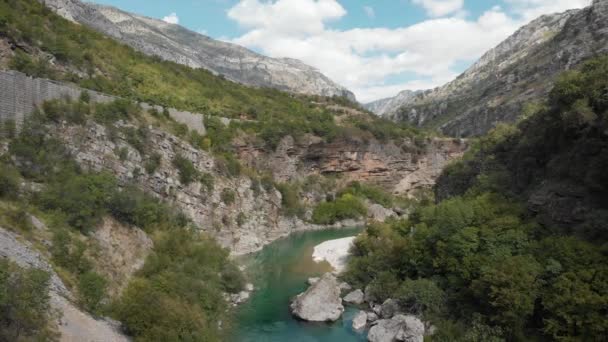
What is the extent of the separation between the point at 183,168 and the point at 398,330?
2111 cm

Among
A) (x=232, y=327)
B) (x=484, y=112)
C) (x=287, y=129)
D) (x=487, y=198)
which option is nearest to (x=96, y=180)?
(x=232, y=327)

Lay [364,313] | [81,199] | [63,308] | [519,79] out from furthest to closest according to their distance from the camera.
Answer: [519,79] < [364,313] < [81,199] < [63,308]

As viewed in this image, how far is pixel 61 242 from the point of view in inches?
695

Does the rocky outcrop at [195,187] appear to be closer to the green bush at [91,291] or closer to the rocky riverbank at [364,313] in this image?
the green bush at [91,291]

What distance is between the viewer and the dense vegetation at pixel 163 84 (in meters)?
34.0

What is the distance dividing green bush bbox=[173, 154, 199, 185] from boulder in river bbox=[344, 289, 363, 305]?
15741 mm

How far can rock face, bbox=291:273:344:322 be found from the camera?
23156 millimetres

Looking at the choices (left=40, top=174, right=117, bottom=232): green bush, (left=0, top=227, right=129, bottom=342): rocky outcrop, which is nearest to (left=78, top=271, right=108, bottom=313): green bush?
(left=0, top=227, right=129, bottom=342): rocky outcrop

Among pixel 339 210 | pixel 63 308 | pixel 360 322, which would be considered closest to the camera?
pixel 63 308

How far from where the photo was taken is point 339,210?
183 ft

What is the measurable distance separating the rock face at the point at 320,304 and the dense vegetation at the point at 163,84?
22.5 metres

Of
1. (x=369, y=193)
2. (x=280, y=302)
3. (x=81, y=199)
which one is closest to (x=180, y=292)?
(x=81, y=199)

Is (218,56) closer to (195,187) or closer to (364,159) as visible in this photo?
(364,159)

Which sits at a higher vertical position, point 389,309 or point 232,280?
point 389,309
